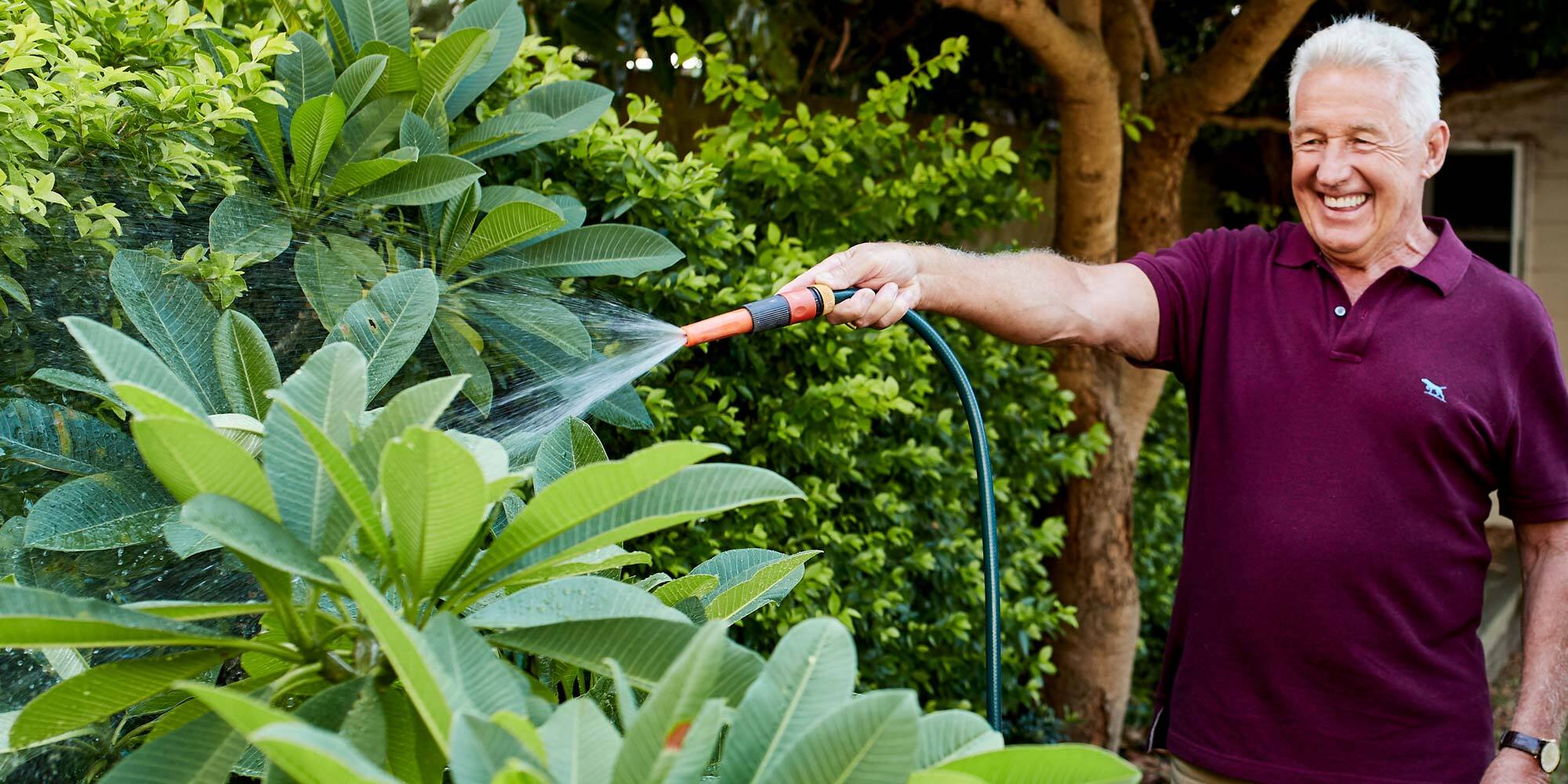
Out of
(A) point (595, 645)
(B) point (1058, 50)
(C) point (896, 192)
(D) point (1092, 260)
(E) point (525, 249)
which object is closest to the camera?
(A) point (595, 645)

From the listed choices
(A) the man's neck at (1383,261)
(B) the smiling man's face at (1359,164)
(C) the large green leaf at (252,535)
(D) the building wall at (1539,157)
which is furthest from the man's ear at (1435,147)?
(D) the building wall at (1539,157)

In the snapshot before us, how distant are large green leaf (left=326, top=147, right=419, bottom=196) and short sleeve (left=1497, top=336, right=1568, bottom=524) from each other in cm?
199

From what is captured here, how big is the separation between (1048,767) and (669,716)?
30 cm

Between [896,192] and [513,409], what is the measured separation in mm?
1490

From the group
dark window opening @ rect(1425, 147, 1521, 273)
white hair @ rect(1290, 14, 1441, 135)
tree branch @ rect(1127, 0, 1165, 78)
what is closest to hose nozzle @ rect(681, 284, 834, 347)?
white hair @ rect(1290, 14, 1441, 135)

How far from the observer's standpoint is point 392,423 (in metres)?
1.04

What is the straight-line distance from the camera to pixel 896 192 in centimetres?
337

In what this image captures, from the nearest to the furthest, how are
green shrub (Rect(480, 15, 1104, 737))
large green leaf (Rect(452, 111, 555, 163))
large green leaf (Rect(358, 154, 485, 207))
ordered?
1. large green leaf (Rect(358, 154, 485, 207))
2. large green leaf (Rect(452, 111, 555, 163))
3. green shrub (Rect(480, 15, 1104, 737))

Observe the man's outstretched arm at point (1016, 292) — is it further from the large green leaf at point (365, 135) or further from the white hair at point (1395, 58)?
the large green leaf at point (365, 135)

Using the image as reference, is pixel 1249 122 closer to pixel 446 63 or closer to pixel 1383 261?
pixel 1383 261

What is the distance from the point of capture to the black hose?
72.2 inches

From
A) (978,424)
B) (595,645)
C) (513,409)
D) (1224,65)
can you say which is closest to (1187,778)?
(978,424)

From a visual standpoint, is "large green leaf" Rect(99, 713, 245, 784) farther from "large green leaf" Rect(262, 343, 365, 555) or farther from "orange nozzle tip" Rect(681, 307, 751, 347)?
"orange nozzle tip" Rect(681, 307, 751, 347)

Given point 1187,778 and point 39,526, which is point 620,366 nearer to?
point 39,526
